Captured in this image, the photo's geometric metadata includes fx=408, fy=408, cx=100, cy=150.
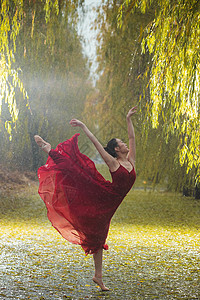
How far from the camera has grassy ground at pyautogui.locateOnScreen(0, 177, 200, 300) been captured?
3.21 metres

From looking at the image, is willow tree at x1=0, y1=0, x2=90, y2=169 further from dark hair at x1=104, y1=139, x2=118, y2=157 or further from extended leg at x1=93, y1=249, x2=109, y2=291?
extended leg at x1=93, y1=249, x2=109, y2=291

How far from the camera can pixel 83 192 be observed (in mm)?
3068

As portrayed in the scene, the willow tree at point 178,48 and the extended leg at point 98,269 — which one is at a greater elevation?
the willow tree at point 178,48

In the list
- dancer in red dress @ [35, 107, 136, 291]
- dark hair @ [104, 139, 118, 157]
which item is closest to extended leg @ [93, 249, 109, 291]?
dancer in red dress @ [35, 107, 136, 291]

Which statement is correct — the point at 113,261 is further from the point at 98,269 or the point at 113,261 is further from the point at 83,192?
the point at 83,192

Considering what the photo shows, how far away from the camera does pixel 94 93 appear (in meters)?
12.7

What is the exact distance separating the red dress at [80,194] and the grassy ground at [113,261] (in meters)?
0.47

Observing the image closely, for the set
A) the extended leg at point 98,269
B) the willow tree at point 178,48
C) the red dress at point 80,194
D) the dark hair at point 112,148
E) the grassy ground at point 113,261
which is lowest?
the grassy ground at point 113,261

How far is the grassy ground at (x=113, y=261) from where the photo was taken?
126 inches

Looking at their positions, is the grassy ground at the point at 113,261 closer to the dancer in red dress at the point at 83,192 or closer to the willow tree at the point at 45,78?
the dancer in red dress at the point at 83,192

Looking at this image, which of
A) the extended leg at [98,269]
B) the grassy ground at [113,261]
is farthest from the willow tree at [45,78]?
the extended leg at [98,269]

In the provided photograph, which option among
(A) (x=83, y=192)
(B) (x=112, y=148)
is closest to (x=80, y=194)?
(A) (x=83, y=192)

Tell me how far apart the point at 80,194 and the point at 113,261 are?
5.29 feet

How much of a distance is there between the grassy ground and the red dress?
472mm
